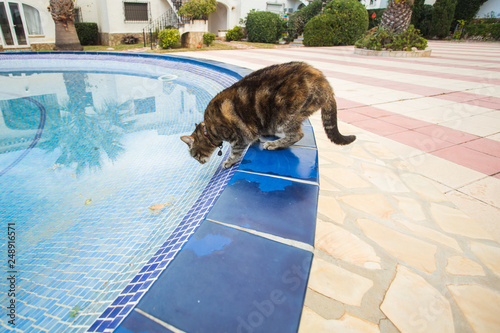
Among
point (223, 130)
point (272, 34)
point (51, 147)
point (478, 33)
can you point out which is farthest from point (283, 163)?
point (478, 33)

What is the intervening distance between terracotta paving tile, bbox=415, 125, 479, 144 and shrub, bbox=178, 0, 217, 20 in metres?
16.9

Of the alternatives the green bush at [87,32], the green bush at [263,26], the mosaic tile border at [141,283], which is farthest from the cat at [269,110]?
the green bush at [263,26]

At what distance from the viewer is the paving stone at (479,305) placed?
56.6 inches

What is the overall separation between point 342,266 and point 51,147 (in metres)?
4.37

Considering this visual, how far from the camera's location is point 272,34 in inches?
Answer: 862

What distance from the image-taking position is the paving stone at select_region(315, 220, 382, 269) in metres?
1.81

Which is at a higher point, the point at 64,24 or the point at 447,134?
the point at 64,24

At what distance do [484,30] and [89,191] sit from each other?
109ft

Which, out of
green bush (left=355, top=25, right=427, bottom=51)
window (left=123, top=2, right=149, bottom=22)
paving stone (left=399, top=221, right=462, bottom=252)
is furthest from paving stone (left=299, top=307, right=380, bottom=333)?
window (left=123, top=2, right=149, bottom=22)

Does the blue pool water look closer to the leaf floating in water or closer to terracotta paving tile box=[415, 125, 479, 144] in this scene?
the leaf floating in water

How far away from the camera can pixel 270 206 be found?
1790mm

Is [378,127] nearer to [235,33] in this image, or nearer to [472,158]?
[472,158]

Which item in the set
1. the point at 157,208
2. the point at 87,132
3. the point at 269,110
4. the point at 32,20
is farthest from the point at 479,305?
the point at 32,20

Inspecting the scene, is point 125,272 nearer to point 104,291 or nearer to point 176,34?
point 104,291
